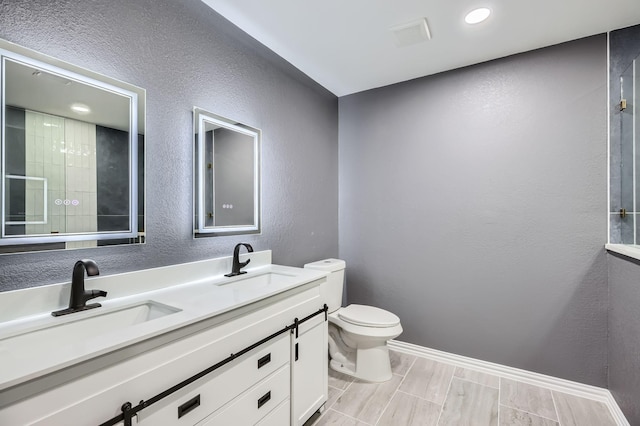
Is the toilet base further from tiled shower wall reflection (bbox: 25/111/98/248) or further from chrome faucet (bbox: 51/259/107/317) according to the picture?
tiled shower wall reflection (bbox: 25/111/98/248)

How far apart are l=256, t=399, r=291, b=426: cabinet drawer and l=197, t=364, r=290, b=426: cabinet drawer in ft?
0.06

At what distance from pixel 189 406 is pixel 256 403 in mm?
357

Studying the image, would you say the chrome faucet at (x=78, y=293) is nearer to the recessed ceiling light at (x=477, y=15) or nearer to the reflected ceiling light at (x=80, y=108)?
the reflected ceiling light at (x=80, y=108)

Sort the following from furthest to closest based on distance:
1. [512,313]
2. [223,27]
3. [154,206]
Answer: [512,313] < [223,27] < [154,206]

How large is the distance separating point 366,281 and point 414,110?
1.63 metres

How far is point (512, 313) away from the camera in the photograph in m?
2.23

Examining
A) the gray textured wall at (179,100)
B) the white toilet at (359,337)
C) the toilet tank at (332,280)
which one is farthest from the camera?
the toilet tank at (332,280)

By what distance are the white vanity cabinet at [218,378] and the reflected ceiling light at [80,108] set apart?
3.34 feet

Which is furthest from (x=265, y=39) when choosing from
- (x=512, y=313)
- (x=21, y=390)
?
(x=512, y=313)

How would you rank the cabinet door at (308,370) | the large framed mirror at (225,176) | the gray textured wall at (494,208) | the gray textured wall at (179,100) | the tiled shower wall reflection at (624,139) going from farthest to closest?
the gray textured wall at (494,208)
the tiled shower wall reflection at (624,139)
the large framed mirror at (225,176)
the cabinet door at (308,370)
the gray textured wall at (179,100)

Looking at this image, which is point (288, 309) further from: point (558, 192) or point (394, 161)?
point (558, 192)

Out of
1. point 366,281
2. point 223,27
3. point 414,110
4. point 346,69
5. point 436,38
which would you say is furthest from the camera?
point 366,281

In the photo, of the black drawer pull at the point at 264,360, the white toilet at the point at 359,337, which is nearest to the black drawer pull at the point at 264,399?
the black drawer pull at the point at 264,360

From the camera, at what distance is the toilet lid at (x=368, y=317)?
2.16 m
